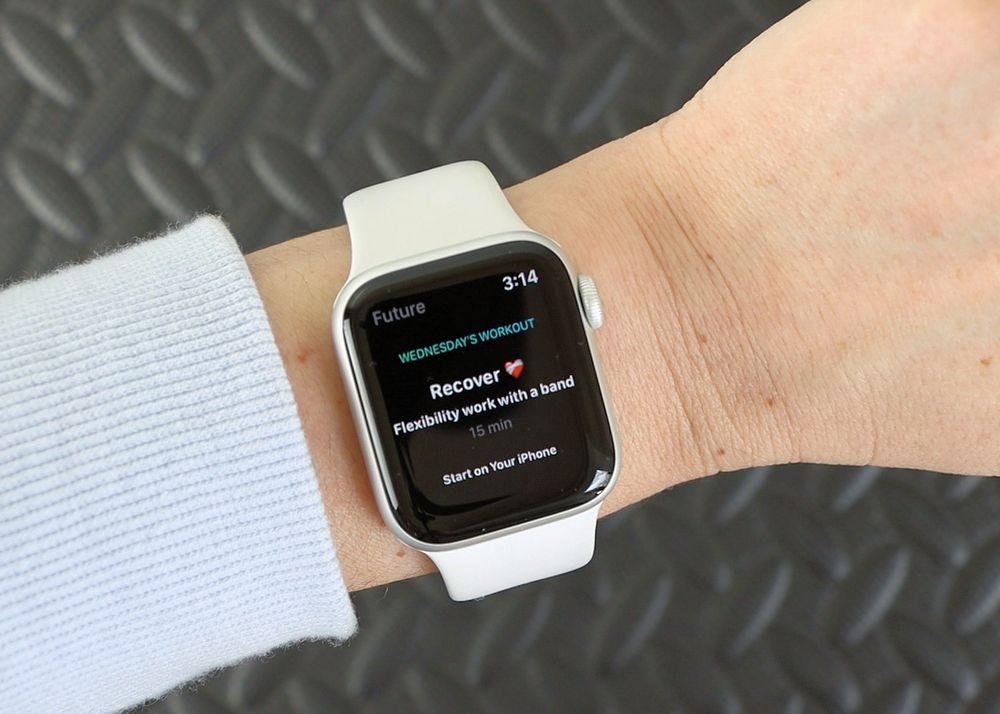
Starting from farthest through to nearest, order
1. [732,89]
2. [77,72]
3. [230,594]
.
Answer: [77,72]
[732,89]
[230,594]

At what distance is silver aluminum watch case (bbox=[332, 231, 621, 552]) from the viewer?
559mm

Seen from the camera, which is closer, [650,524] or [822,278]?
[822,278]

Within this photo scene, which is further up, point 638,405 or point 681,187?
point 681,187

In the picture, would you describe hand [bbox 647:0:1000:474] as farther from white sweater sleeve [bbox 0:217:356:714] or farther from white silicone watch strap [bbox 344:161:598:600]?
white sweater sleeve [bbox 0:217:356:714]

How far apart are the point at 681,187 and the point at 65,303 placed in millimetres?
424

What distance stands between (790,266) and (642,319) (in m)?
0.11

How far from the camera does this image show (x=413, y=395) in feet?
1.87

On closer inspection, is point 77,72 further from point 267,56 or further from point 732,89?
point 732,89

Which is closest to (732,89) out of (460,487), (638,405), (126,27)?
(638,405)

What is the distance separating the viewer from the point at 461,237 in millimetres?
589

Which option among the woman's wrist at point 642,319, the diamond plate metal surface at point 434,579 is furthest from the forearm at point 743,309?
the diamond plate metal surface at point 434,579

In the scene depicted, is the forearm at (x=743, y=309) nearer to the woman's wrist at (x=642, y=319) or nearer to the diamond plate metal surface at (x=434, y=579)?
the woman's wrist at (x=642, y=319)

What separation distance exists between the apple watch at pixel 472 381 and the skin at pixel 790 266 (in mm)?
45

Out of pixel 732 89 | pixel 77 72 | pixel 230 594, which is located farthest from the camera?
pixel 77 72
